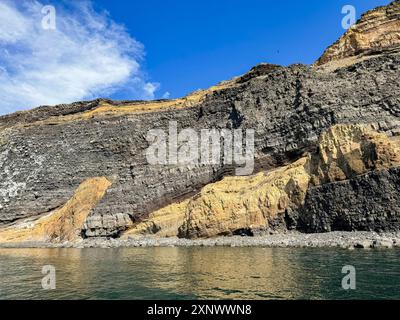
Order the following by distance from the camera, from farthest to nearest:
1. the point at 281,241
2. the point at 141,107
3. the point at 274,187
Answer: the point at 141,107, the point at 274,187, the point at 281,241

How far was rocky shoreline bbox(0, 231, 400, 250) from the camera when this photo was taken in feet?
80.7

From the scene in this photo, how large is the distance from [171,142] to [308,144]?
21.2 meters

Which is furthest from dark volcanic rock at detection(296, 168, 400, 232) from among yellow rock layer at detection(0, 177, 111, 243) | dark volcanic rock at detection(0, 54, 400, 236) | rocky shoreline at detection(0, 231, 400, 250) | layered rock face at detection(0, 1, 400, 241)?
yellow rock layer at detection(0, 177, 111, 243)

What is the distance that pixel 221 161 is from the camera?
4528cm

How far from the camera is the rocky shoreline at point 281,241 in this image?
24589mm

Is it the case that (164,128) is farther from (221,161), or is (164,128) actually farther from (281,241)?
(281,241)

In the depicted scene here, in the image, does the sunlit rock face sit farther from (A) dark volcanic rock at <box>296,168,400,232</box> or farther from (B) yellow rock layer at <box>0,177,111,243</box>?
(B) yellow rock layer at <box>0,177,111,243</box>

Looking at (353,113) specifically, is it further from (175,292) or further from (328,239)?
(175,292)

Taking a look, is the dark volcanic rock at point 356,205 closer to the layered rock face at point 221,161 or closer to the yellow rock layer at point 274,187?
the layered rock face at point 221,161

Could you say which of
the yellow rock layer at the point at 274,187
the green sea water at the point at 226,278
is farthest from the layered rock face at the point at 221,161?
the green sea water at the point at 226,278

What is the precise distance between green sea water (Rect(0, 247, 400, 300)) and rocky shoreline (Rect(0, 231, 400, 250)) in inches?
86.0

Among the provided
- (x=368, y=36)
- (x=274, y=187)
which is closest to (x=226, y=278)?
(x=274, y=187)

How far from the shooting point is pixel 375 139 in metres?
29.8

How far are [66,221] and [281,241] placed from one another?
32.8 m
